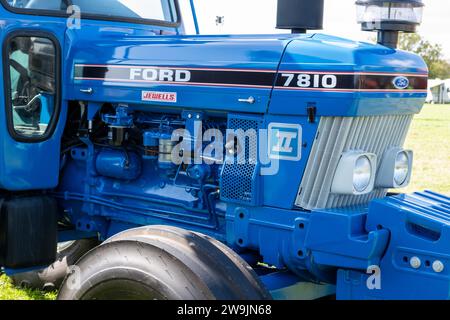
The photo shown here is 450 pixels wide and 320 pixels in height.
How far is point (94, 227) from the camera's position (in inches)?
187

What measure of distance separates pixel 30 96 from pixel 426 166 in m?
9.88

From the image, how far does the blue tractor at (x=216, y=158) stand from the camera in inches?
138

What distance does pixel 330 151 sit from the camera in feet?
12.1

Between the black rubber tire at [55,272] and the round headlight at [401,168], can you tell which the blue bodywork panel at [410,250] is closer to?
the round headlight at [401,168]

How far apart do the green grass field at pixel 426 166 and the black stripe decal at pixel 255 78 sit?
75.7 inches

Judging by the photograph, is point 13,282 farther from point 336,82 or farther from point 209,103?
point 336,82

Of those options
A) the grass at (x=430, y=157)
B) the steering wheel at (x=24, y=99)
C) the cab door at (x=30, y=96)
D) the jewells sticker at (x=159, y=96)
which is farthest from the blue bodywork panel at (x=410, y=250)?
the grass at (x=430, y=157)

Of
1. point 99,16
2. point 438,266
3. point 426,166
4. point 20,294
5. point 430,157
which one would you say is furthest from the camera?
point 430,157

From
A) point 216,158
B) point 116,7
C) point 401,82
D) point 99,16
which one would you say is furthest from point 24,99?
point 401,82

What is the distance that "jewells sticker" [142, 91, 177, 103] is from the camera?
4137mm

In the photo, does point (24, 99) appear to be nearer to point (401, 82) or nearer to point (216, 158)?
point (216, 158)

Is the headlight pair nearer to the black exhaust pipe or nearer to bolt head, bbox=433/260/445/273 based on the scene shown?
bolt head, bbox=433/260/445/273

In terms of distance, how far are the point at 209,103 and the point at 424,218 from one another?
134 centimetres

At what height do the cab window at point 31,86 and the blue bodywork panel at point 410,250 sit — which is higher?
the cab window at point 31,86
